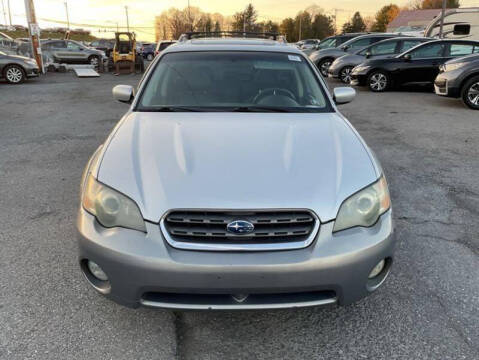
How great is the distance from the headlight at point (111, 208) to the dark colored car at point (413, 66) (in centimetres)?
1212

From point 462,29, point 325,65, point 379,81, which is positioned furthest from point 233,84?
point 462,29

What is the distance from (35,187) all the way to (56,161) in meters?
1.07

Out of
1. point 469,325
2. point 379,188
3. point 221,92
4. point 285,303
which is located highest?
point 221,92

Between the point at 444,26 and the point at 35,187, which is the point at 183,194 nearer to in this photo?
the point at 35,187

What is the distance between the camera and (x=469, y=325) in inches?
97.3

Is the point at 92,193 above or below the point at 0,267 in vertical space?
above

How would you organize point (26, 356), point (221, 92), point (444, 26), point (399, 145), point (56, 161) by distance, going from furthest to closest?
1. point (444, 26)
2. point (399, 145)
3. point (56, 161)
4. point (221, 92)
5. point (26, 356)

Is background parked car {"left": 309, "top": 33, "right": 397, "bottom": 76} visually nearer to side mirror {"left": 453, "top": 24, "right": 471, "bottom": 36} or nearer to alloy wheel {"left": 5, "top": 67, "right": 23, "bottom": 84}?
side mirror {"left": 453, "top": 24, "right": 471, "bottom": 36}

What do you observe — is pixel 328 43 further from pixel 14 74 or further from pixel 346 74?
pixel 14 74

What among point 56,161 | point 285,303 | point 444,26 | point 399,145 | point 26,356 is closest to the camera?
point 285,303

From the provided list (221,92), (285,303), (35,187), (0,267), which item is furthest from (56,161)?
(285,303)

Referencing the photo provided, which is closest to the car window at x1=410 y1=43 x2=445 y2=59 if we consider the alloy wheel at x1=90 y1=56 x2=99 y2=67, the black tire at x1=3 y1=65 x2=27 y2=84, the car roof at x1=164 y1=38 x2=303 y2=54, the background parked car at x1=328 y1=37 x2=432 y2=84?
the background parked car at x1=328 y1=37 x2=432 y2=84

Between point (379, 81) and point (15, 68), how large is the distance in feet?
42.1

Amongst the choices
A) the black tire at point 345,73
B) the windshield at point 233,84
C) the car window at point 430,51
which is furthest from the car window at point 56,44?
the windshield at point 233,84
